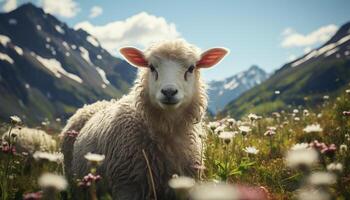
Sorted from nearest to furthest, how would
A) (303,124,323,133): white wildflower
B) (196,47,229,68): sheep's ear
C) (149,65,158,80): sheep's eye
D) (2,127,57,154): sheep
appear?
1. (303,124,323,133): white wildflower
2. (149,65,158,80): sheep's eye
3. (196,47,229,68): sheep's ear
4. (2,127,57,154): sheep

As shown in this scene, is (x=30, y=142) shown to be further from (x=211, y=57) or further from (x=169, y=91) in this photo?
(x=169, y=91)

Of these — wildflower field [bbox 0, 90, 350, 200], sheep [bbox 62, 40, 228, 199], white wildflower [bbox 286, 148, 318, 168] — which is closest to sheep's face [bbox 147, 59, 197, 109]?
sheep [bbox 62, 40, 228, 199]

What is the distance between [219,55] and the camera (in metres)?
6.87

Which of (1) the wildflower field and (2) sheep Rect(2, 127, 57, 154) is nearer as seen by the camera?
(1) the wildflower field

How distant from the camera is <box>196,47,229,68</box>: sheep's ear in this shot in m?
6.77

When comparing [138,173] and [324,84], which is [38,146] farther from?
[324,84]

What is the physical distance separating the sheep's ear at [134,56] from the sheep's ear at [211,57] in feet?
3.05

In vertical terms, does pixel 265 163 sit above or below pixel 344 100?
below

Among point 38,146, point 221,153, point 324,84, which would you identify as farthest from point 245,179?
point 324,84

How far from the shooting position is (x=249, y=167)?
5312mm

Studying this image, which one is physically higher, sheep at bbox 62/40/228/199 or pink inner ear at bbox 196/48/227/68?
pink inner ear at bbox 196/48/227/68

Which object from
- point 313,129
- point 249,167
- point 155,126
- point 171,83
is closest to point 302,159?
point 313,129

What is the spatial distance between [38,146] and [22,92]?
18417cm

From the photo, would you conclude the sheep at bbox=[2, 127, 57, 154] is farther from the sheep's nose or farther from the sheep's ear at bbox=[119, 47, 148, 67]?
the sheep's nose
